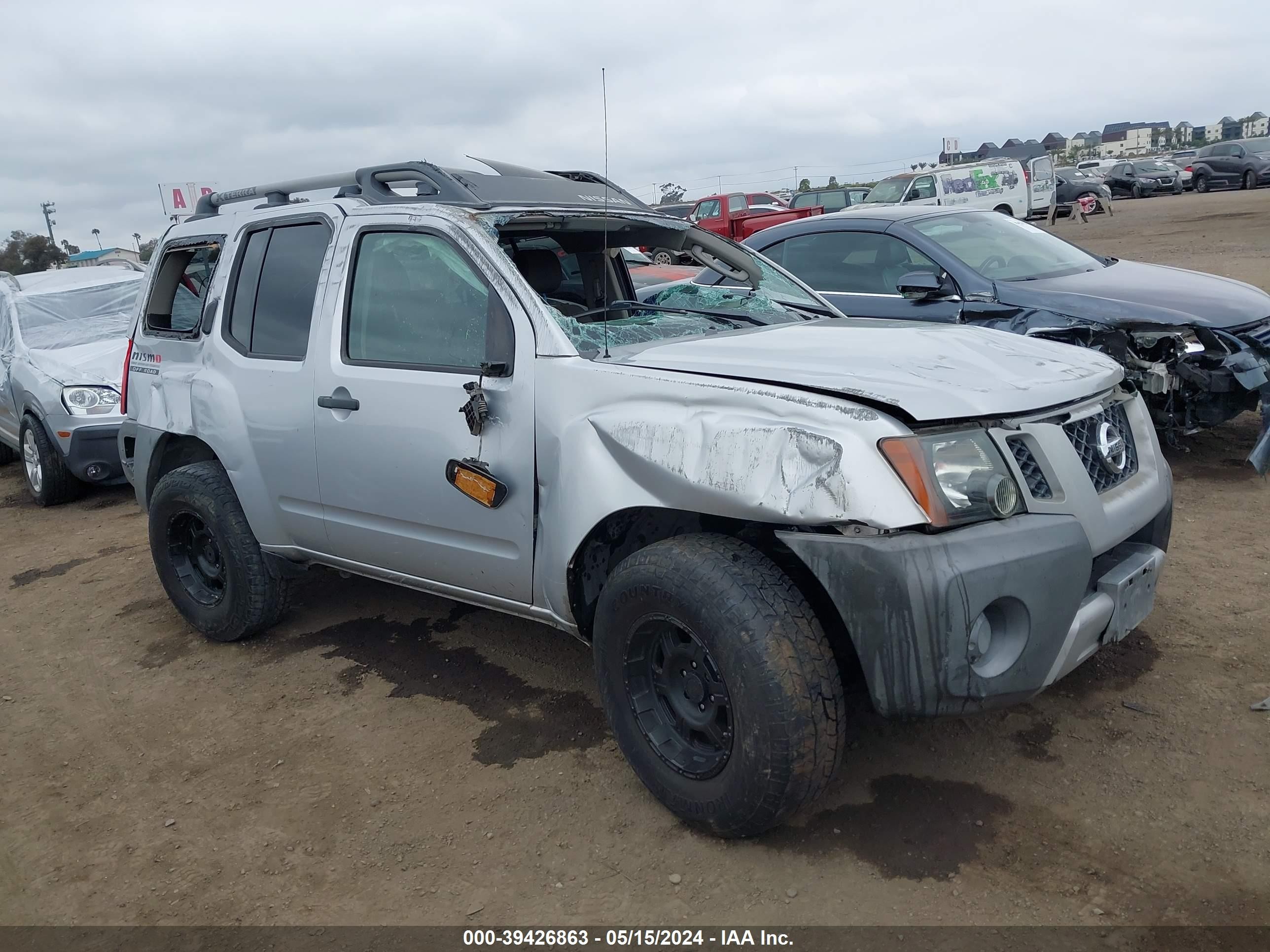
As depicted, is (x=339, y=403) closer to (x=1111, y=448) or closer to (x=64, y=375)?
(x=1111, y=448)

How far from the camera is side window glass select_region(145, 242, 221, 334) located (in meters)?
4.41

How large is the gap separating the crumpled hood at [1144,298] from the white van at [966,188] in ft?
51.8

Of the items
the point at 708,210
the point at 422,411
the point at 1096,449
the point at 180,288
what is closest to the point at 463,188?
the point at 422,411

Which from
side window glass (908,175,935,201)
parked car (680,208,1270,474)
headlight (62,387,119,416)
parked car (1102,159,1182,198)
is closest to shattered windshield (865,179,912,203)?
side window glass (908,175,935,201)

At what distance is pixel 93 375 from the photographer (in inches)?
295

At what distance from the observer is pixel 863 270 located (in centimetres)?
655

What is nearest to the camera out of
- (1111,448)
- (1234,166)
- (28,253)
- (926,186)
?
(1111,448)

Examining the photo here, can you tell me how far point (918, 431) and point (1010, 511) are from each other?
1.04 ft

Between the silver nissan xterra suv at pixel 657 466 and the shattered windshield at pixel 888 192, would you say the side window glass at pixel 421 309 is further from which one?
the shattered windshield at pixel 888 192

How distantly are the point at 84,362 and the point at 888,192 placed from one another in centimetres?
1874

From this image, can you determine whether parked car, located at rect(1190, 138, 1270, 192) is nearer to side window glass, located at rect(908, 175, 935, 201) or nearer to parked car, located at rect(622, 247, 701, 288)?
side window glass, located at rect(908, 175, 935, 201)

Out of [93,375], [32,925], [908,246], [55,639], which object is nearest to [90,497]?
[93,375]

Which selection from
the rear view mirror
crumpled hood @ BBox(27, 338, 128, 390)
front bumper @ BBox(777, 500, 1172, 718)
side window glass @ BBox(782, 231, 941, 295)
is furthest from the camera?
crumpled hood @ BBox(27, 338, 128, 390)

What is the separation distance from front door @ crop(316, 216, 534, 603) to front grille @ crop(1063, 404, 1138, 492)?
161cm
